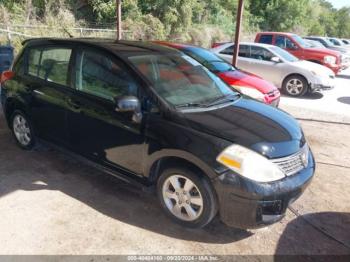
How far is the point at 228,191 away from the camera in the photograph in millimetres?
2762

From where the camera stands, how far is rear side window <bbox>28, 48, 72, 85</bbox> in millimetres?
3850

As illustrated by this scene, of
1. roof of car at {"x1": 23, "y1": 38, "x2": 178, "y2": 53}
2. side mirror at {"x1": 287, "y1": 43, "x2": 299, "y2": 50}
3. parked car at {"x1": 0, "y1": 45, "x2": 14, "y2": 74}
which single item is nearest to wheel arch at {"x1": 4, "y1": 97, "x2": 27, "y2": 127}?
roof of car at {"x1": 23, "y1": 38, "x2": 178, "y2": 53}

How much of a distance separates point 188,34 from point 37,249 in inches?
748

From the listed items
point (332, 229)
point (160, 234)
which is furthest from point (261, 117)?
point (160, 234)

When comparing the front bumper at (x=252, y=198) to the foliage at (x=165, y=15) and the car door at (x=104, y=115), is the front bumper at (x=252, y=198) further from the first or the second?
the foliage at (x=165, y=15)

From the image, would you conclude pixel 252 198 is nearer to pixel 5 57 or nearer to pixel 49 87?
pixel 49 87

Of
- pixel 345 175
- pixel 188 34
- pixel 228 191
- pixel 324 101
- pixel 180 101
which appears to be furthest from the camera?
pixel 188 34

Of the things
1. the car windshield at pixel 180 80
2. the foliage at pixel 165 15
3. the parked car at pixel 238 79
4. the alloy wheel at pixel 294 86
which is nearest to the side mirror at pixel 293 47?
the alloy wheel at pixel 294 86

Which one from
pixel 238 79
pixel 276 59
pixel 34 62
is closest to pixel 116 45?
pixel 34 62

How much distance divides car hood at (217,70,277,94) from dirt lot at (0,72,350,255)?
2732mm

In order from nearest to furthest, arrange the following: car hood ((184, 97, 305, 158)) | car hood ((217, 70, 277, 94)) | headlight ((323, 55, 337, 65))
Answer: car hood ((184, 97, 305, 158))
car hood ((217, 70, 277, 94))
headlight ((323, 55, 337, 65))

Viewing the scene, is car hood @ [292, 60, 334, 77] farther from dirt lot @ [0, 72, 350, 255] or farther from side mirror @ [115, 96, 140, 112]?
side mirror @ [115, 96, 140, 112]

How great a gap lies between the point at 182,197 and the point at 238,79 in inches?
166

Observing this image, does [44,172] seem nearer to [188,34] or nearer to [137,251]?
[137,251]
